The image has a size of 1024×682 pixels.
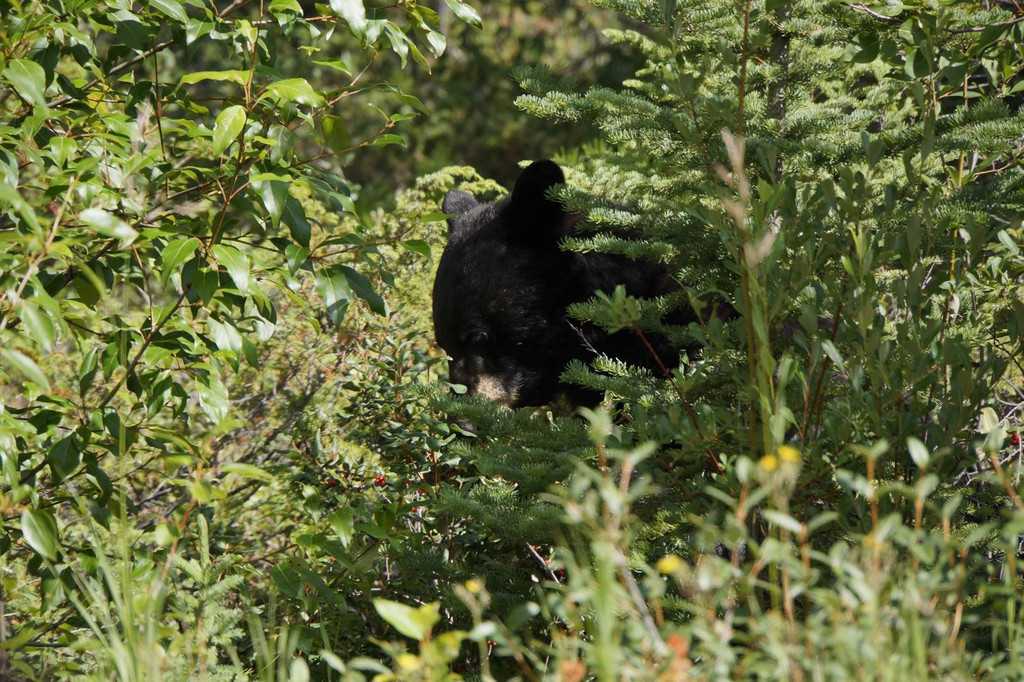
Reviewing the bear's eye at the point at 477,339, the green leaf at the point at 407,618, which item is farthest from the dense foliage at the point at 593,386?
the bear's eye at the point at 477,339

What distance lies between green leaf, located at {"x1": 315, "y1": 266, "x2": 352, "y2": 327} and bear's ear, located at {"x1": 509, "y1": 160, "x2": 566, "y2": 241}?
1273 millimetres

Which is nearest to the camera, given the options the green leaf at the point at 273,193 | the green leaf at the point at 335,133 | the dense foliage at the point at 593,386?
the dense foliage at the point at 593,386

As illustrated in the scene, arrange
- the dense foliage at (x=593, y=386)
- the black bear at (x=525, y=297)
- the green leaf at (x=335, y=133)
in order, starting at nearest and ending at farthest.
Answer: the dense foliage at (x=593, y=386), the green leaf at (x=335, y=133), the black bear at (x=525, y=297)

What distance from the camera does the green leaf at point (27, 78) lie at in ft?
6.19

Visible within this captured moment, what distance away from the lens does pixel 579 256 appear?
3668 millimetres

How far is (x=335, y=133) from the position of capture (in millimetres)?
2391

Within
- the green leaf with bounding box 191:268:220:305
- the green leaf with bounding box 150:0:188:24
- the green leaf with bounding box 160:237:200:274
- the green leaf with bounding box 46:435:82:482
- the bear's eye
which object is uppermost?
the green leaf with bounding box 150:0:188:24

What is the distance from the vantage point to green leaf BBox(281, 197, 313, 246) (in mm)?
2260

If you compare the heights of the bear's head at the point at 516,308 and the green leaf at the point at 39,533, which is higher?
the green leaf at the point at 39,533

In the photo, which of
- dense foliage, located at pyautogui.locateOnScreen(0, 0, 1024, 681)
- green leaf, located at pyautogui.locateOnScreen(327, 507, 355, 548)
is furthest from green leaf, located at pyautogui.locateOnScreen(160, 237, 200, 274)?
green leaf, located at pyautogui.locateOnScreen(327, 507, 355, 548)

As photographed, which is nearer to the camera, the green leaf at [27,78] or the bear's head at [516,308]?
the green leaf at [27,78]

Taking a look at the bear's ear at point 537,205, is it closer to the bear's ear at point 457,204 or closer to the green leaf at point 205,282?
the bear's ear at point 457,204

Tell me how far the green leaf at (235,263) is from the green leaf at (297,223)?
6.0 inches

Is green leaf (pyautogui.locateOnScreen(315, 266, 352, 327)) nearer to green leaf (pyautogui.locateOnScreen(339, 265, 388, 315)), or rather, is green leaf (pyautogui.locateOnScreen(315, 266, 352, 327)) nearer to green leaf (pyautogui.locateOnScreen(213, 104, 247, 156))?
green leaf (pyautogui.locateOnScreen(339, 265, 388, 315))
